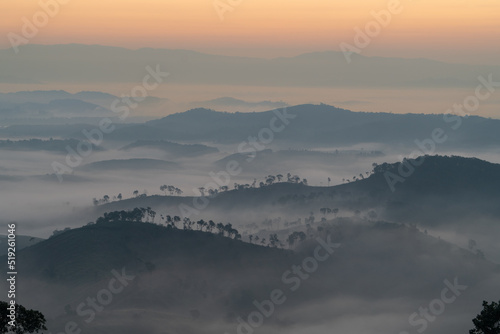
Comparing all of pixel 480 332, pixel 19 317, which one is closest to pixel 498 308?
pixel 480 332

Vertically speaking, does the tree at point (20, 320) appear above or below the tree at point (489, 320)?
below

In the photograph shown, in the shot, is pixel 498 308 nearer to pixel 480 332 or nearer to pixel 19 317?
pixel 480 332

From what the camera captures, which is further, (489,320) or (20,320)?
(489,320)

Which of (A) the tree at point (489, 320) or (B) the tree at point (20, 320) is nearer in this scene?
(B) the tree at point (20, 320)

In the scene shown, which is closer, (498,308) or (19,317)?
(19,317)

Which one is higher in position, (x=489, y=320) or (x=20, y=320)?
(x=489, y=320)

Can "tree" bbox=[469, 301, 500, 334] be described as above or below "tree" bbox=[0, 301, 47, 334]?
above

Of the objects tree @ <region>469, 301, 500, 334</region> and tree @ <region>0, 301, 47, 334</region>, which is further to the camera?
tree @ <region>469, 301, 500, 334</region>
